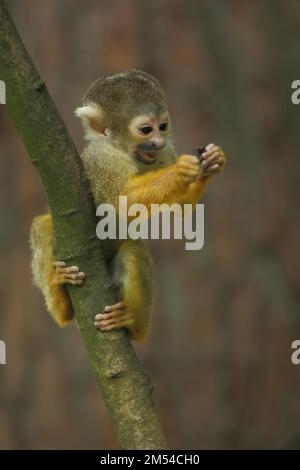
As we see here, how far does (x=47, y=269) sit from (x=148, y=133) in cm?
Answer: 76

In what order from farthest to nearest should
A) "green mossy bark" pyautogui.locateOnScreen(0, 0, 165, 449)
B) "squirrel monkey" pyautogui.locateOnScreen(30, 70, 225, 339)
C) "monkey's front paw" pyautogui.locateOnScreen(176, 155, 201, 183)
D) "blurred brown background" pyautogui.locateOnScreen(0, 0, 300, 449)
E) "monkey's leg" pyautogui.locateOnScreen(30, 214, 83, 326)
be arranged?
"blurred brown background" pyautogui.locateOnScreen(0, 0, 300, 449), "monkey's leg" pyautogui.locateOnScreen(30, 214, 83, 326), "squirrel monkey" pyautogui.locateOnScreen(30, 70, 225, 339), "monkey's front paw" pyautogui.locateOnScreen(176, 155, 201, 183), "green mossy bark" pyautogui.locateOnScreen(0, 0, 165, 449)

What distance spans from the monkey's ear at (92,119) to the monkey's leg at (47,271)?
0.45 meters

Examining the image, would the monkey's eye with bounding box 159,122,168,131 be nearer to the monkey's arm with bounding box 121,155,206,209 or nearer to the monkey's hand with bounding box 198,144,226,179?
the monkey's arm with bounding box 121,155,206,209

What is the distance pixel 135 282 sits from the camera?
3982 mm

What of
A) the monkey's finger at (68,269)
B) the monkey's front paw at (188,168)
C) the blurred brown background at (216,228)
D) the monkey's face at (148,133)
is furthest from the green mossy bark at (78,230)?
the blurred brown background at (216,228)

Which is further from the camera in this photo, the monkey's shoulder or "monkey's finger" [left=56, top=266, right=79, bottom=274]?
the monkey's shoulder

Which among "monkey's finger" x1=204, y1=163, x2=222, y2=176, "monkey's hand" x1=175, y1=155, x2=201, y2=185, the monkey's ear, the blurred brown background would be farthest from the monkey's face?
the blurred brown background

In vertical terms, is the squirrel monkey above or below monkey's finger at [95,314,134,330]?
above

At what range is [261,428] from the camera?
6836 mm

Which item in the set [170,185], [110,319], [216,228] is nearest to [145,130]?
[170,185]

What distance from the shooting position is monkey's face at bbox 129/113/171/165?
12.9 ft

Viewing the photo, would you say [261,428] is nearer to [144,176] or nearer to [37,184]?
[37,184]

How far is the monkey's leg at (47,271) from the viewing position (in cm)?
389

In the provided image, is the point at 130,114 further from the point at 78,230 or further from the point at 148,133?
the point at 78,230
